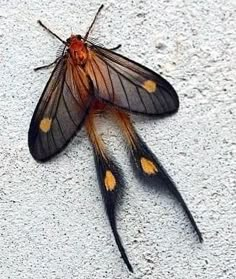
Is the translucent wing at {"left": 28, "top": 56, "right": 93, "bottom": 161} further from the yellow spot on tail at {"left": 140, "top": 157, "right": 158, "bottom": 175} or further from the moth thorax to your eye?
the yellow spot on tail at {"left": 140, "top": 157, "right": 158, "bottom": 175}

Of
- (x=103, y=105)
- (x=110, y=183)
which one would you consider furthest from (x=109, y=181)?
(x=103, y=105)

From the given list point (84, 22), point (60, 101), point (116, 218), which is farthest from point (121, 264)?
point (84, 22)

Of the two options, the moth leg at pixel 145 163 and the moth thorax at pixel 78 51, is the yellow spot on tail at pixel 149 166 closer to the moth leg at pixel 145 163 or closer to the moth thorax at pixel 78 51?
the moth leg at pixel 145 163

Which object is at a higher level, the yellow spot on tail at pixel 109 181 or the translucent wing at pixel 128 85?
the translucent wing at pixel 128 85

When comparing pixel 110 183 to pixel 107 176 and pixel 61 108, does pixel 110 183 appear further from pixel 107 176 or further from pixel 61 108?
pixel 61 108

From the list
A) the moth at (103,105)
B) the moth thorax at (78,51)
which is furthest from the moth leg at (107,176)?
the moth thorax at (78,51)

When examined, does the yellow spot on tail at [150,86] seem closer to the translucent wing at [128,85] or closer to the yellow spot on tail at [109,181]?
the translucent wing at [128,85]

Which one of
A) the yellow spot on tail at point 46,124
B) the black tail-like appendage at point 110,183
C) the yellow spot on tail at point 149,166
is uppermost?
the yellow spot on tail at point 149,166

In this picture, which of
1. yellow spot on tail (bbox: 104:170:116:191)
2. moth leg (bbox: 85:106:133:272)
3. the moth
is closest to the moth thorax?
the moth
